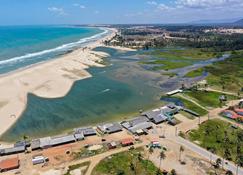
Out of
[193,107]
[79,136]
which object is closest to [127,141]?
[79,136]

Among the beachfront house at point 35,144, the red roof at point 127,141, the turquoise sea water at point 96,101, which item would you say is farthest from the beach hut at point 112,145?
the beachfront house at point 35,144

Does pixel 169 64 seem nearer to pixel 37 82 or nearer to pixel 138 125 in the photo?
pixel 37 82

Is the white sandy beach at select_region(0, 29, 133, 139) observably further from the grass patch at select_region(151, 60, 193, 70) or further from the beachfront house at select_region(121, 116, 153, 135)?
the grass patch at select_region(151, 60, 193, 70)

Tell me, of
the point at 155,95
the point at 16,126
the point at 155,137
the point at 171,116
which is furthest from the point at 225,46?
the point at 16,126

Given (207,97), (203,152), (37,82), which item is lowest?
(203,152)

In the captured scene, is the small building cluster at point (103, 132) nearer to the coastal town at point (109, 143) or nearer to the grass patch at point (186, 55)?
the coastal town at point (109, 143)

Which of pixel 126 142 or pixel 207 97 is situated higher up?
pixel 207 97
